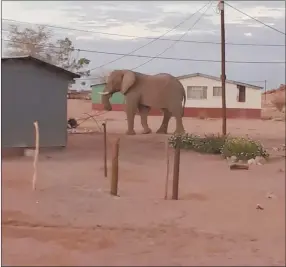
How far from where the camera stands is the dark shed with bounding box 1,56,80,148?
49.2 ft

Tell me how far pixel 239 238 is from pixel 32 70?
9.59 metres

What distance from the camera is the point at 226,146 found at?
597 inches

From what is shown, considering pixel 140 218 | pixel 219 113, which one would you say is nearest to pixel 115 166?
pixel 140 218

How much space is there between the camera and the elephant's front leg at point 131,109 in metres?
21.6

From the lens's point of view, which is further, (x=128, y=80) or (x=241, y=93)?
(x=241, y=93)

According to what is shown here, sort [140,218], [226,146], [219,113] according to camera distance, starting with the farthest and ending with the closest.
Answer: [219,113], [226,146], [140,218]

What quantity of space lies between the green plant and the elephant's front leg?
268 inches

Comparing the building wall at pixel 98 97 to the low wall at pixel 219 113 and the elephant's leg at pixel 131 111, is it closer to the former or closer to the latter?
the low wall at pixel 219 113

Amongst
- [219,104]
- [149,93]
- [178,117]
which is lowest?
[178,117]

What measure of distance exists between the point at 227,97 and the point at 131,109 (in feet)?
52.4

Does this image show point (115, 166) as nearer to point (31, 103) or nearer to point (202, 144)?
point (31, 103)

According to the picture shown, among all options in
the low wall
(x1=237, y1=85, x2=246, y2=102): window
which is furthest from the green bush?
(x1=237, y1=85, x2=246, y2=102): window

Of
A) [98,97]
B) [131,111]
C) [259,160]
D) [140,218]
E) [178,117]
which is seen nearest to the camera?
[140,218]

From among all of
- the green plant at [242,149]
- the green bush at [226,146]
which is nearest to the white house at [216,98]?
the green bush at [226,146]
